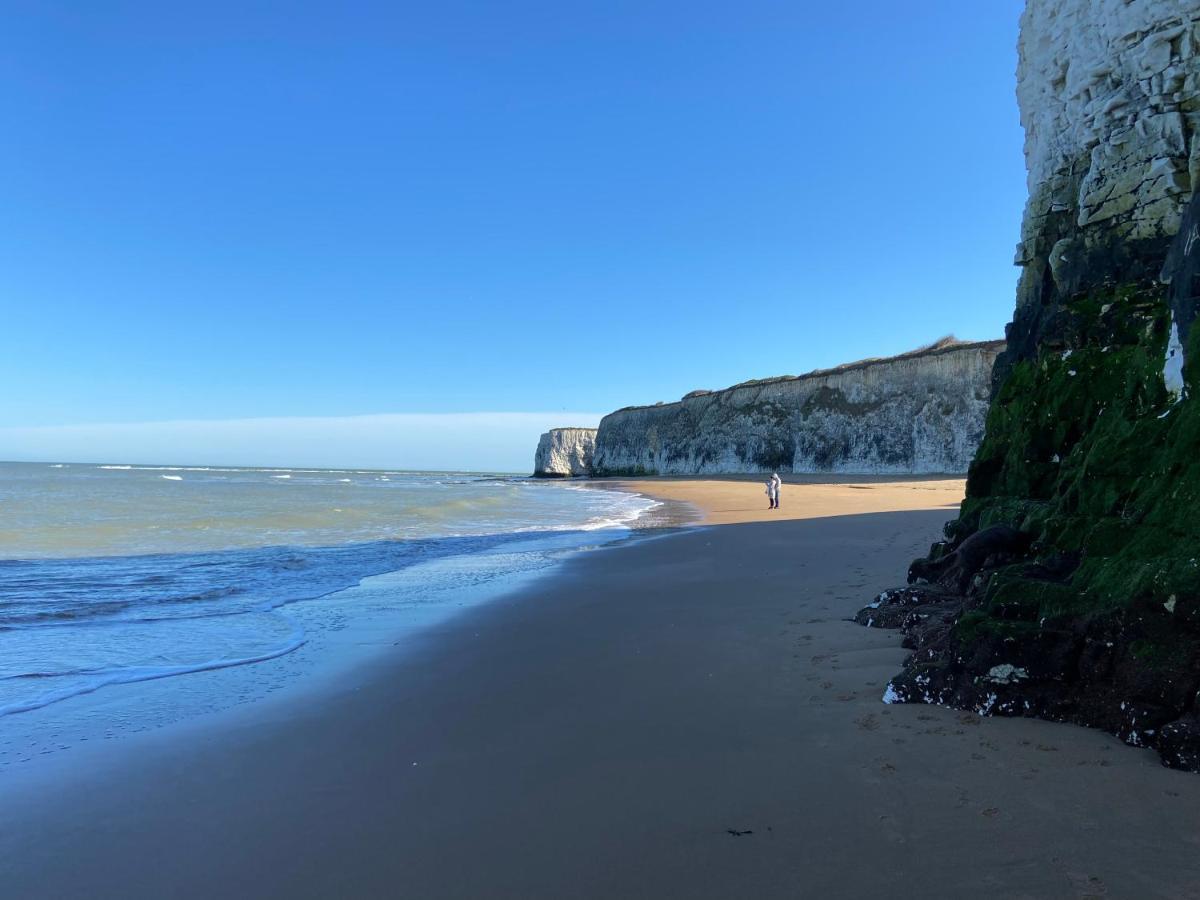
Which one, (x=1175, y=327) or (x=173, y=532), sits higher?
(x=1175, y=327)

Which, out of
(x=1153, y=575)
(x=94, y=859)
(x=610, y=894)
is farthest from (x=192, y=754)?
(x=1153, y=575)

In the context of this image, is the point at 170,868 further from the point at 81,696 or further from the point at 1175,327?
the point at 1175,327

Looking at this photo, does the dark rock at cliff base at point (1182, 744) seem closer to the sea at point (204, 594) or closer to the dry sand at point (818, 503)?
the sea at point (204, 594)

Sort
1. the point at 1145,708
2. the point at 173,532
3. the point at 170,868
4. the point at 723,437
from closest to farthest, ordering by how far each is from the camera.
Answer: the point at 170,868 < the point at 1145,708 < the point at 173,532 < the point at 723,437

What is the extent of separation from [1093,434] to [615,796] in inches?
178

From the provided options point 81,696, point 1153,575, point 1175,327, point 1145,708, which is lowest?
point 81,696

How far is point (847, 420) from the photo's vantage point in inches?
1905

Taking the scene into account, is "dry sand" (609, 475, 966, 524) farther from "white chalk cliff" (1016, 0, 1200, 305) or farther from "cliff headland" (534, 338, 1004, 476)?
"white chalk cliff" (1016, 0, 1200, 305)

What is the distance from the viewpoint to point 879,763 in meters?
3.08

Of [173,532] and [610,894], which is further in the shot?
[173,532]

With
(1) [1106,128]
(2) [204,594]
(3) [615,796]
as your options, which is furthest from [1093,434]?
(2) [204,594]

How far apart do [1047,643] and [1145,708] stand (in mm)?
511

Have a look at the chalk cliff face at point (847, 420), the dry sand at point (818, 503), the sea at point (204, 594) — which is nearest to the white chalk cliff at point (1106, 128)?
the sea at point (204, 594)

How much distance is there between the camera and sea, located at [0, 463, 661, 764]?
4980mm
